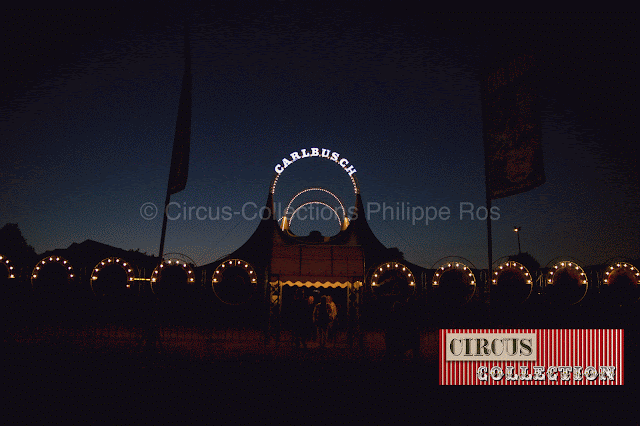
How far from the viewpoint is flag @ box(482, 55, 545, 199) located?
6.96m

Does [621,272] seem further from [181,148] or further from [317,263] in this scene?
[181,148]

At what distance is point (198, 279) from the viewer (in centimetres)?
1512

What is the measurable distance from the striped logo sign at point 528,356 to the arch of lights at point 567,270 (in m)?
7.73

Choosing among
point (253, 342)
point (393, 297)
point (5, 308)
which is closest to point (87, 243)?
point (5, 308)

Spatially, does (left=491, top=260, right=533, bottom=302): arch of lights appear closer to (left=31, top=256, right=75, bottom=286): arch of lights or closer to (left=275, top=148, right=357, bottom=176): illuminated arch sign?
(left=275, top=148, right=357, bottom=176): illuminated arch sign

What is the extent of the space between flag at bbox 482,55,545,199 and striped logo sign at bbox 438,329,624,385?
7.46ft

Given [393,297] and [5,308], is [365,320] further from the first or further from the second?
[5,308]

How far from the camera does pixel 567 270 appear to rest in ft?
45.1

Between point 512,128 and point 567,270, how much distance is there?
332 inches

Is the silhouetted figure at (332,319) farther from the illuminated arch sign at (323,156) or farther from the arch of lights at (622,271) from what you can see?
the arch of lights at (622,271)

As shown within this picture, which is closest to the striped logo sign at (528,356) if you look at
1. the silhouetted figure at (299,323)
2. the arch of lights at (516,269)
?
the arch of lights at (516,269)

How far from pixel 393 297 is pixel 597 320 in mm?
7432

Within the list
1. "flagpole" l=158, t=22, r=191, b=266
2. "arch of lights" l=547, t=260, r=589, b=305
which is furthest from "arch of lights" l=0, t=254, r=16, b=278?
"arch of lights" l=547, t=260, r=589, b=305

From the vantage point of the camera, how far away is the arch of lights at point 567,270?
13.5 m
